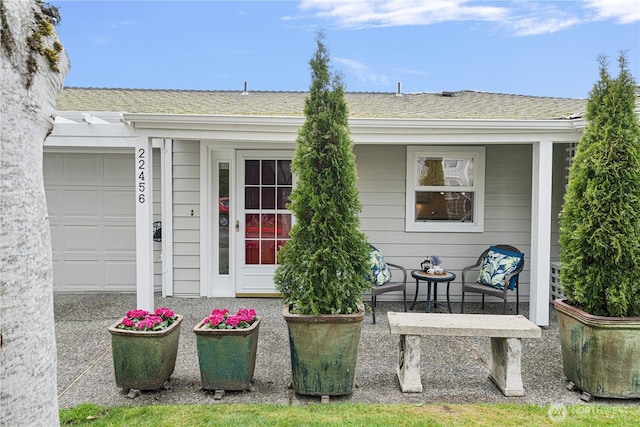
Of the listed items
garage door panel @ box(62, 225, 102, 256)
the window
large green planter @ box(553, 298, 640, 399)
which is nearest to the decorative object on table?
the window

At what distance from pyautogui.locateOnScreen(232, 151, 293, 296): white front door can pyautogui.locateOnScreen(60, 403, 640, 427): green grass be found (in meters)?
3.20

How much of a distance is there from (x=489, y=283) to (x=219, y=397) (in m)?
3.76

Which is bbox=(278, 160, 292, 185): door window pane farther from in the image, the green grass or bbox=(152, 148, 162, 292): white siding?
the green grass

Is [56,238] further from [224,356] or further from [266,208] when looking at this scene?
[224,356]

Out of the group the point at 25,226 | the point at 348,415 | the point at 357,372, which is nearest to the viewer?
the point at 25,226

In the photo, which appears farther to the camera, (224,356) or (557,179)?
(557,179)

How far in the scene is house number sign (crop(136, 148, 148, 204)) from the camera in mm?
4406

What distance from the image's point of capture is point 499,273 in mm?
5258

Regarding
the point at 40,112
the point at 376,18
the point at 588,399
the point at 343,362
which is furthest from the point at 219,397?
the point at 376,18

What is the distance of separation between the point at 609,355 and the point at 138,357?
3455 mm

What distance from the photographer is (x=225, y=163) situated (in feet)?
19.7

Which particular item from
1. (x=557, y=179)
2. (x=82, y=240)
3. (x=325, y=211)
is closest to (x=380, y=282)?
(x=325, y=211)

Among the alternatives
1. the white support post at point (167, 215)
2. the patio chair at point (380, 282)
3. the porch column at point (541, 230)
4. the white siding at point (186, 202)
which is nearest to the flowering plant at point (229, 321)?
the patio chair at point (380, 282)

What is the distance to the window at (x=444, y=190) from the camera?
5.92 meters
